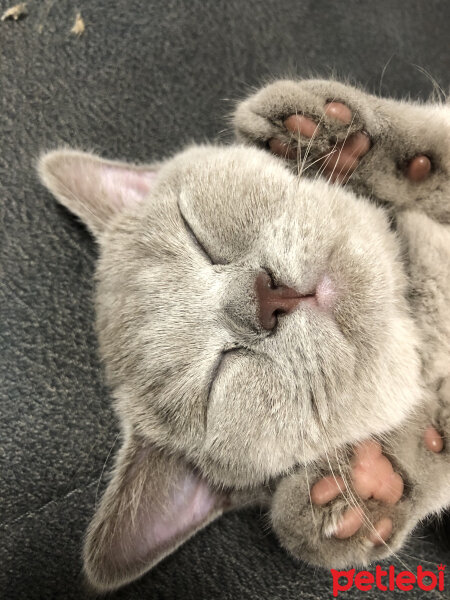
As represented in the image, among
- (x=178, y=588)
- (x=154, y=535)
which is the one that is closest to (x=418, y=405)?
(x=154, y=535)

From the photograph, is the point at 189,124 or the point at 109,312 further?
the point at 189,124

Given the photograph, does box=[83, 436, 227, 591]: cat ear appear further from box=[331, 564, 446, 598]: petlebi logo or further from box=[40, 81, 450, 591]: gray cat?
box=[331, 564, 446, 598]: petlebi logo

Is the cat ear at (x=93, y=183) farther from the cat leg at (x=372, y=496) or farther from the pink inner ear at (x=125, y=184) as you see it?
the cat leg at (x=372, y=496)

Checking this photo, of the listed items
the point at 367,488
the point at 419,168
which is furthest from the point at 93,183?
the point at 367,488

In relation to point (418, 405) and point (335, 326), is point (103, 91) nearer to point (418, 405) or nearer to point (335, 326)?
point (335, 326)

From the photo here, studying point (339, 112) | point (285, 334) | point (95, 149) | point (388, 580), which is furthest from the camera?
point (95, 149)

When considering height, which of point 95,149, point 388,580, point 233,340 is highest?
point 95,149

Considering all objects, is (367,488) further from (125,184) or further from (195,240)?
(125,184)
